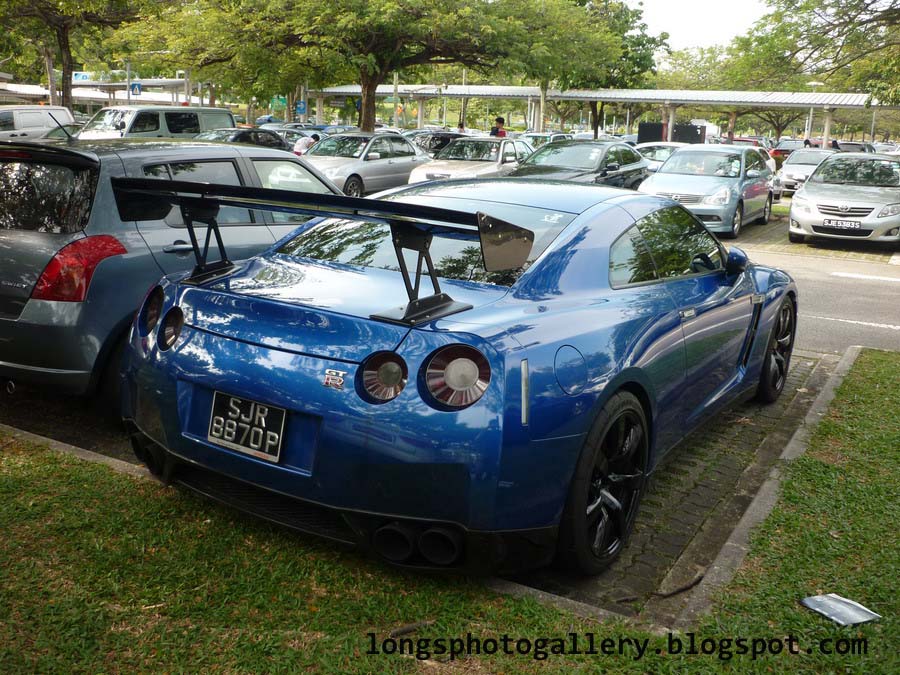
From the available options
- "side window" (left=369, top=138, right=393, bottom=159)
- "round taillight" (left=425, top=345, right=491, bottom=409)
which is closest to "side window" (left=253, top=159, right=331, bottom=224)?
"round taillight" (left=425, top=345, right=491, bottom=409)

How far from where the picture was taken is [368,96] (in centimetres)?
2581

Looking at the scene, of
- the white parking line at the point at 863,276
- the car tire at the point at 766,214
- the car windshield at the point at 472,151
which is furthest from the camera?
the car windshield at the point at 472,151

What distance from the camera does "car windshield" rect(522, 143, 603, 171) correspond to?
1616 cm

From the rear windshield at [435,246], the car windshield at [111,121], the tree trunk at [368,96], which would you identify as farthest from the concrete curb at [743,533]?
the tree trunk at [368,96]

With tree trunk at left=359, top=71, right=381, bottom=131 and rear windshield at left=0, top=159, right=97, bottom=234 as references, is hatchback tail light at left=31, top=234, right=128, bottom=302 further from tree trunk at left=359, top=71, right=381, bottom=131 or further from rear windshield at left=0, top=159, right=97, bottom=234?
tree trunk at left=359, top=71, right=381, bottom=131

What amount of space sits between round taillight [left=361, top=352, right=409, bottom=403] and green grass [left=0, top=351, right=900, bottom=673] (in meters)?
0.79

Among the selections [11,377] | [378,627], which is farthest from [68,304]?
[378,627]

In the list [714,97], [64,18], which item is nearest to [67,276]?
[64,18]

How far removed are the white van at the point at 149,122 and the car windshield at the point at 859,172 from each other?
1377 centimetres

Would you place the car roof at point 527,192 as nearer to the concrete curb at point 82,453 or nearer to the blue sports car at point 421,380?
the blue sports car at point 421,380

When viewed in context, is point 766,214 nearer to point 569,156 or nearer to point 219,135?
point 569,156

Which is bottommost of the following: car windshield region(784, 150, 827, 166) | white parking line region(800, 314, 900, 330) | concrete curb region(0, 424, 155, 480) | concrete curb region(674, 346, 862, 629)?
white parking line region(800, 314, 900, 330)

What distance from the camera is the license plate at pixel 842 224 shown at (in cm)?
1425

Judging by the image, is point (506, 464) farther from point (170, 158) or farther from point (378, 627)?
point (170, 158)
